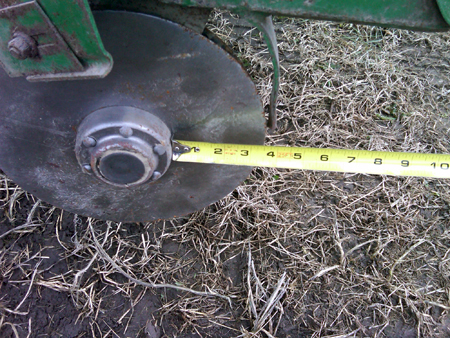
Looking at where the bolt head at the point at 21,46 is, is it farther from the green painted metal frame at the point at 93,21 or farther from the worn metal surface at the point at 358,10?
the worn metal surface at the point at 358,10

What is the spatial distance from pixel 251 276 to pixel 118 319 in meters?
0.71

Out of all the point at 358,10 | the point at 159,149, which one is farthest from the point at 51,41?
the point at 358,10

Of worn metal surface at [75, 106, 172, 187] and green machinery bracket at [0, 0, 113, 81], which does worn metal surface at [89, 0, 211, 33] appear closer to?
green machinery bracket at [0, 0, 113, 81]

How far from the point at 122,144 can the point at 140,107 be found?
0.17 metres

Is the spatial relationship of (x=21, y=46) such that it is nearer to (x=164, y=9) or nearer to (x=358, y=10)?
(x=164, y=9)

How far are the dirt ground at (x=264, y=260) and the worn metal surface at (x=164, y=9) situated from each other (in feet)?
3.77

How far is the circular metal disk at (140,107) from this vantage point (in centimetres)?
125

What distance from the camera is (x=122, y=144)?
1307 mm

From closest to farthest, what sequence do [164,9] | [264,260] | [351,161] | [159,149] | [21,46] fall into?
[21,46], [164,9], [159,149], [351,161], [264,260]

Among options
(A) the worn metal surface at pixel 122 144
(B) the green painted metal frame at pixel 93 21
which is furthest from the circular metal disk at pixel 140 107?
(B) the green painted metal frame at pixel 93 21

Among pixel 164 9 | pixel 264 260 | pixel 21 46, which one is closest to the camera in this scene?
pixel 21 46

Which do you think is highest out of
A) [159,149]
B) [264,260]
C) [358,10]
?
[358,10]

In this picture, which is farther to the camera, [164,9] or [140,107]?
[140,107]

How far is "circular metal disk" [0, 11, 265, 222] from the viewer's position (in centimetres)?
125
